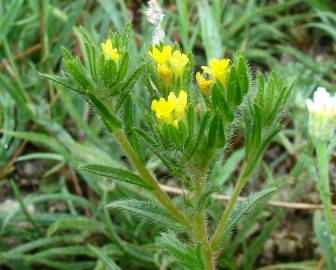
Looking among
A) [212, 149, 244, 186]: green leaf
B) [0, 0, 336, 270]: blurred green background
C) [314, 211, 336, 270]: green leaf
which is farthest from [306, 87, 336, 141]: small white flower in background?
[212, 149, 244, 186]: green leaf

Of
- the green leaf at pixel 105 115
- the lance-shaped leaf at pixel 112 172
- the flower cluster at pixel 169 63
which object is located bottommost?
the lance-shaped leaf at pixel 112 172

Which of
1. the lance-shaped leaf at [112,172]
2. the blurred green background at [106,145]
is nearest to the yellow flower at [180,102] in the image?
the lance-shaped leaf at [112,172]

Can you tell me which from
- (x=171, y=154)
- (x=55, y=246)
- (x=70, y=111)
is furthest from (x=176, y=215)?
(x=70, y=111)

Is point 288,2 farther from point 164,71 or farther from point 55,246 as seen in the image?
point 164,71

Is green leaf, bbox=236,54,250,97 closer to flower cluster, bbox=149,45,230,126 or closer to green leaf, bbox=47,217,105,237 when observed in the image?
flower cluster, bbox=149,45,230,126

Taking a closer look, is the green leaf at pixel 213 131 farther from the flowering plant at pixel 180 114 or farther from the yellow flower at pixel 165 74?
the yellow flower at pixel 165 74

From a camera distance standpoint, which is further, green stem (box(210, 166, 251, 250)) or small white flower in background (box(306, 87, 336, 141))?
small white flower in background (box(306, 87, 336, 141))

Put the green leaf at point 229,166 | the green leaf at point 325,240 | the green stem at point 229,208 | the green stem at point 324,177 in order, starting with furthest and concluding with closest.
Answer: the green leaf at point 229,166
the green leaf at point 325,240
the green stem at point 324,177
the green stem at point 229,208

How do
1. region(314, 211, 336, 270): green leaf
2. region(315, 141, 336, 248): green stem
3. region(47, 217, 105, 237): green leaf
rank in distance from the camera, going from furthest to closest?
region(47, 217, 105, 237): green leaf → region(314, 211, 336, 270): green leaf → region(315, 141, 336, 248): green stem
